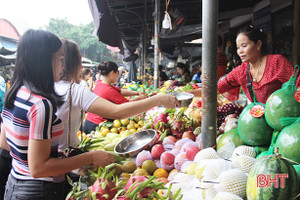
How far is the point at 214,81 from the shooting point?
1652 millimetres

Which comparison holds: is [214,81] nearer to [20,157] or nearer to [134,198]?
[134,198]

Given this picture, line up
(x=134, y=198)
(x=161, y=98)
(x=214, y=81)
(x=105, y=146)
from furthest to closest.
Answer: (x=105, y=146)
(x=161, y=98)
(x=214, y=81)
(x=134, y=198)

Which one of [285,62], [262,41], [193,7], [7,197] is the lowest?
[7,197]

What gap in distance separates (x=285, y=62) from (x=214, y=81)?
2.62ft

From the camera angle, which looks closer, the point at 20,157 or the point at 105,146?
the point at 20,157

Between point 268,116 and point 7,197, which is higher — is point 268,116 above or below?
above

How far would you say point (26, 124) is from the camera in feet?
3.95

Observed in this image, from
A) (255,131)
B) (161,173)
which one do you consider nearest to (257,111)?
(255,131)

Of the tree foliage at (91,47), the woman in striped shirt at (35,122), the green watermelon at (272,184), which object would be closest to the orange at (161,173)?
the woman in striped shirt at (35,122)

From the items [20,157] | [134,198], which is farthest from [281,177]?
[20,157]

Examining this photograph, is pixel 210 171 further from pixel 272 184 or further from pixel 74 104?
pixel 74 104

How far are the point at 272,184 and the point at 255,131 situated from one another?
509 mm

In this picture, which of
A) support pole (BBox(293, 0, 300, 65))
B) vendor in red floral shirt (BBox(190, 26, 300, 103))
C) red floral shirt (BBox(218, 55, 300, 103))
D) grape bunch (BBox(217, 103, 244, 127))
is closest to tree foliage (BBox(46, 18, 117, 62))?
support pole (BBox(293, 0, 300, 65))

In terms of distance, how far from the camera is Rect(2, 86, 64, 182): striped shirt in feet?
3.76
